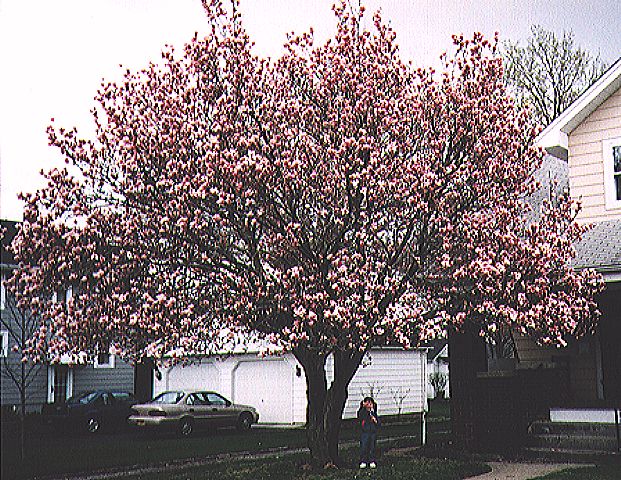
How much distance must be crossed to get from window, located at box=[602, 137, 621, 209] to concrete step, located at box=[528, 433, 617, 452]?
4.51m

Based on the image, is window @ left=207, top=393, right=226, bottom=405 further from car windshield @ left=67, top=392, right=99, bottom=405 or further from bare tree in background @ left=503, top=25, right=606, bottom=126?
bare tree in background @ left=503, top=25, right=606, bottom=126

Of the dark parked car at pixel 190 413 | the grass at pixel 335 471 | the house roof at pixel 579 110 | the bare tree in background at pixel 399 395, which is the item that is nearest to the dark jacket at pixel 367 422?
the grass at pixel 335 471

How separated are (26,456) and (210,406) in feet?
23.6

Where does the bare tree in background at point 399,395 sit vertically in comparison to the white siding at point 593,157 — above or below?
below

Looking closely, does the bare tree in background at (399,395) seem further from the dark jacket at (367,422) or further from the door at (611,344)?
the dark jacket at (367,422)

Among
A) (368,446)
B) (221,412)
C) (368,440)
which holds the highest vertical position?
(221,412)

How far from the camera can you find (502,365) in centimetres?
1880

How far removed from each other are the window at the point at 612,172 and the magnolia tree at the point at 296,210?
2.63m

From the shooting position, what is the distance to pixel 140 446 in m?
21.8

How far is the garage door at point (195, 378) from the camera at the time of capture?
30.6 metres

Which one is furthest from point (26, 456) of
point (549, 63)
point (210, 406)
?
point (549, 63)

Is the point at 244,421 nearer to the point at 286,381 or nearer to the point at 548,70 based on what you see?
the point at 286,381

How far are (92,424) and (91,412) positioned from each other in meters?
0.38

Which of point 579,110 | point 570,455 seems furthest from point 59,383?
point 579,110
